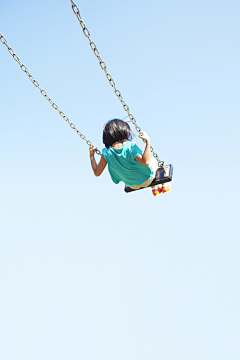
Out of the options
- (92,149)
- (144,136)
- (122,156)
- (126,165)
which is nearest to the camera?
(144,136)

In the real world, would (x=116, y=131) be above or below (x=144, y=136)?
above

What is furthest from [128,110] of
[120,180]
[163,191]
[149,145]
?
[163,191]

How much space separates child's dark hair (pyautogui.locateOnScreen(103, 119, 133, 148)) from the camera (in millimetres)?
4344

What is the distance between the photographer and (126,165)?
4.41 meters

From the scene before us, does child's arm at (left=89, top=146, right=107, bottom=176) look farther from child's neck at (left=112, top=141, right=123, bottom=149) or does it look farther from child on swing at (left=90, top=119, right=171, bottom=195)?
child's neck at (left=112, top=141, right=123, bottom=149)

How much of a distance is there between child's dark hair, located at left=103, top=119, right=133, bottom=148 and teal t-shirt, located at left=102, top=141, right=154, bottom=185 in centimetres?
9

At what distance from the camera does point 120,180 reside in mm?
4848

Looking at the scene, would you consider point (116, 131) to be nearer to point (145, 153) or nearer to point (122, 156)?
point (122, 156)

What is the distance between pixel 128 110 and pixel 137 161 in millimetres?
717

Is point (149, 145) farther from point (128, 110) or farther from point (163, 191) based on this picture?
A: point (163, 191)

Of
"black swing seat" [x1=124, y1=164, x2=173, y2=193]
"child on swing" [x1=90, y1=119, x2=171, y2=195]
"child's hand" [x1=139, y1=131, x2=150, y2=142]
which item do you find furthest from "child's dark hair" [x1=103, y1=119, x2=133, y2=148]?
"black swing seat" [x1=124, y1=164, x2=173, y2=193]

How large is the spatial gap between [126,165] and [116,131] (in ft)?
1.49

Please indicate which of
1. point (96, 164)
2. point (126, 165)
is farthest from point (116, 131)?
point (96, 164)

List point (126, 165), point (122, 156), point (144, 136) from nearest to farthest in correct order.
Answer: point (144, 136) < point (122, 156) < point (126, 165)
